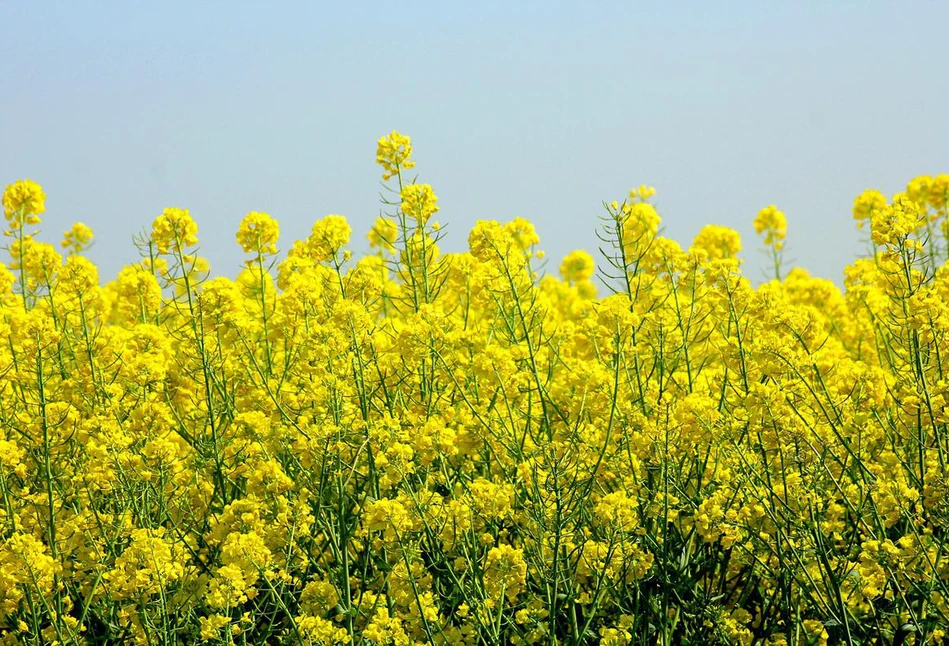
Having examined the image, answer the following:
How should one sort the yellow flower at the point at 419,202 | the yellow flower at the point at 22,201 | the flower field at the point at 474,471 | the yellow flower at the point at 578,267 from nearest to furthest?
the flower field at the point at 474,471 < the yellow flower at the point at 419,202 < the yellow flower at the point at 22,201 < the yellow flower at the point at 578,267

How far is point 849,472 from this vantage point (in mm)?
4438

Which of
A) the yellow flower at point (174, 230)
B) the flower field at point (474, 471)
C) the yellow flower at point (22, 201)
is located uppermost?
the yellow flower at point (22, 201)

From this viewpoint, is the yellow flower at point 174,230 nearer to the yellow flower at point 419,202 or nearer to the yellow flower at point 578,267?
the yellow flower at point 419,202

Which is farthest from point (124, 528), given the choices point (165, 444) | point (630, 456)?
point (630, 456)

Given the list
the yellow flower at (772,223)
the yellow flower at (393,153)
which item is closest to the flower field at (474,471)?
the yellow flower at (393,153)

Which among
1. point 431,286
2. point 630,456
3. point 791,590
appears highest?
point 431,286

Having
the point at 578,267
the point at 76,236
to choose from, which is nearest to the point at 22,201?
the point at 76,236

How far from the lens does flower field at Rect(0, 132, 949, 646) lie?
3607 millimetres

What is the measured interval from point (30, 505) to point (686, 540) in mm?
2582

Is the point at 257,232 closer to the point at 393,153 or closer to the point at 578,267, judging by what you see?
the point at 393,153

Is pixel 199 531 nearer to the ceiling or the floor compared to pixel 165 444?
nearer to the floor

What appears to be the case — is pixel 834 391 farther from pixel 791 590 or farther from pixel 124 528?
pixel 124 528

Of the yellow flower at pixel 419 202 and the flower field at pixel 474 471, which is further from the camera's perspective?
the yellow flower at pixel 419 202

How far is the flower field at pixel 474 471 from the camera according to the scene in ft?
11.8
